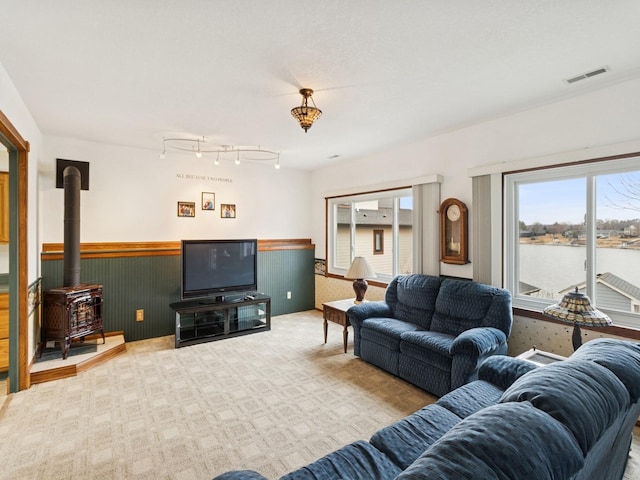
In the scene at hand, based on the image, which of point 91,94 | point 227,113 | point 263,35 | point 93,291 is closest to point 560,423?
point 263,35

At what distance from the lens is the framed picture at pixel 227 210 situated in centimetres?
519

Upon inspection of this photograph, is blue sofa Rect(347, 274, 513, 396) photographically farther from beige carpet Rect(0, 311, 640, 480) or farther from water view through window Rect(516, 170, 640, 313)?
water view through window Rect(516, 170, 640, 313)

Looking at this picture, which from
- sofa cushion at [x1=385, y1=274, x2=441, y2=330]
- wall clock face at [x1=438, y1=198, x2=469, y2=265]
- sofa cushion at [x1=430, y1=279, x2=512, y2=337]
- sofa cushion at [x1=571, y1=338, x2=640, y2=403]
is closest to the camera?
sofa cushion at [x1=571, y1=338, x2=640, y2=403]

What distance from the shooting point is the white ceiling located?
68.0 inches

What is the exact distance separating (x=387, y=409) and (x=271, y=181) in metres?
4.13

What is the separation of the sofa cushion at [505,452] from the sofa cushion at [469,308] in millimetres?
2215

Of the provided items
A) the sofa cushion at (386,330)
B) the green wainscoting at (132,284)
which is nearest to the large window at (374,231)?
the sofa cushion at (386,330)

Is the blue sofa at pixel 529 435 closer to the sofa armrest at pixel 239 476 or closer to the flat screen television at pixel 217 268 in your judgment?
the sofa armrest at pixel 239 476

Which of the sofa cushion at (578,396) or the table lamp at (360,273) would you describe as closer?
the sofa cushion at (578,396)

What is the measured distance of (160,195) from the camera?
4.67m

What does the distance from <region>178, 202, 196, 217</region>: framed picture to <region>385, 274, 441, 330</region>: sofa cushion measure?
312 cm

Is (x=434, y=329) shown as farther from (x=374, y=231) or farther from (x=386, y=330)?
(x=374, y=231)

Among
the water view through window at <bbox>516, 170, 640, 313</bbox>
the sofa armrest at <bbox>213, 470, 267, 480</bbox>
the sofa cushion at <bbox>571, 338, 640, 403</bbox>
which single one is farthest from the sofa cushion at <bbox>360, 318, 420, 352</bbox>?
the sofa armrest at <bbox>213, 470, 267, 480</bbox>

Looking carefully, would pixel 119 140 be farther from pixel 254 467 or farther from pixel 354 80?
pixel 254 467
